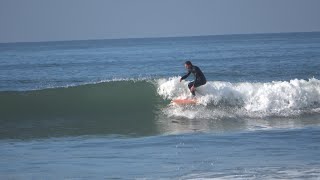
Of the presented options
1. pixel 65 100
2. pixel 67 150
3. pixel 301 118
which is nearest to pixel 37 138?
pixel 67 150

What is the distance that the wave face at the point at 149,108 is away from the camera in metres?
14.8

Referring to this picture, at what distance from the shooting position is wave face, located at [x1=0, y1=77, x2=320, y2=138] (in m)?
14.8

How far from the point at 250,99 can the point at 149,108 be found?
3140 mm

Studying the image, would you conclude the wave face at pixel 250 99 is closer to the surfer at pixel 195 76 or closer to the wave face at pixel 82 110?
the surfer at pixel 195 76

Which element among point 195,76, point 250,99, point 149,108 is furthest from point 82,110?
point 250,99

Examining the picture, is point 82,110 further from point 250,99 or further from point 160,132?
point 250,99

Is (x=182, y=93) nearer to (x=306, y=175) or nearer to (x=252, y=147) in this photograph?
(x=252, y=147)

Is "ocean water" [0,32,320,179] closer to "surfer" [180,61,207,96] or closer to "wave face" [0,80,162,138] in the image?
"wave face" [0,80,162,138]

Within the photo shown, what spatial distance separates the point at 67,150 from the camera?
11.5 meters

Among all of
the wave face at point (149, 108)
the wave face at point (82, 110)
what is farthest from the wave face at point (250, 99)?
the wave face at point (82, 110)

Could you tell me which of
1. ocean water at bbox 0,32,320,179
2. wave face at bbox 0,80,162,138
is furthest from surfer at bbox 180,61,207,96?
wave face at bbox 0,80,162,138

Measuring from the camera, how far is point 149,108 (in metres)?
17.6

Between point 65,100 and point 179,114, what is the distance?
4.66m

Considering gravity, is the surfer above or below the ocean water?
above
